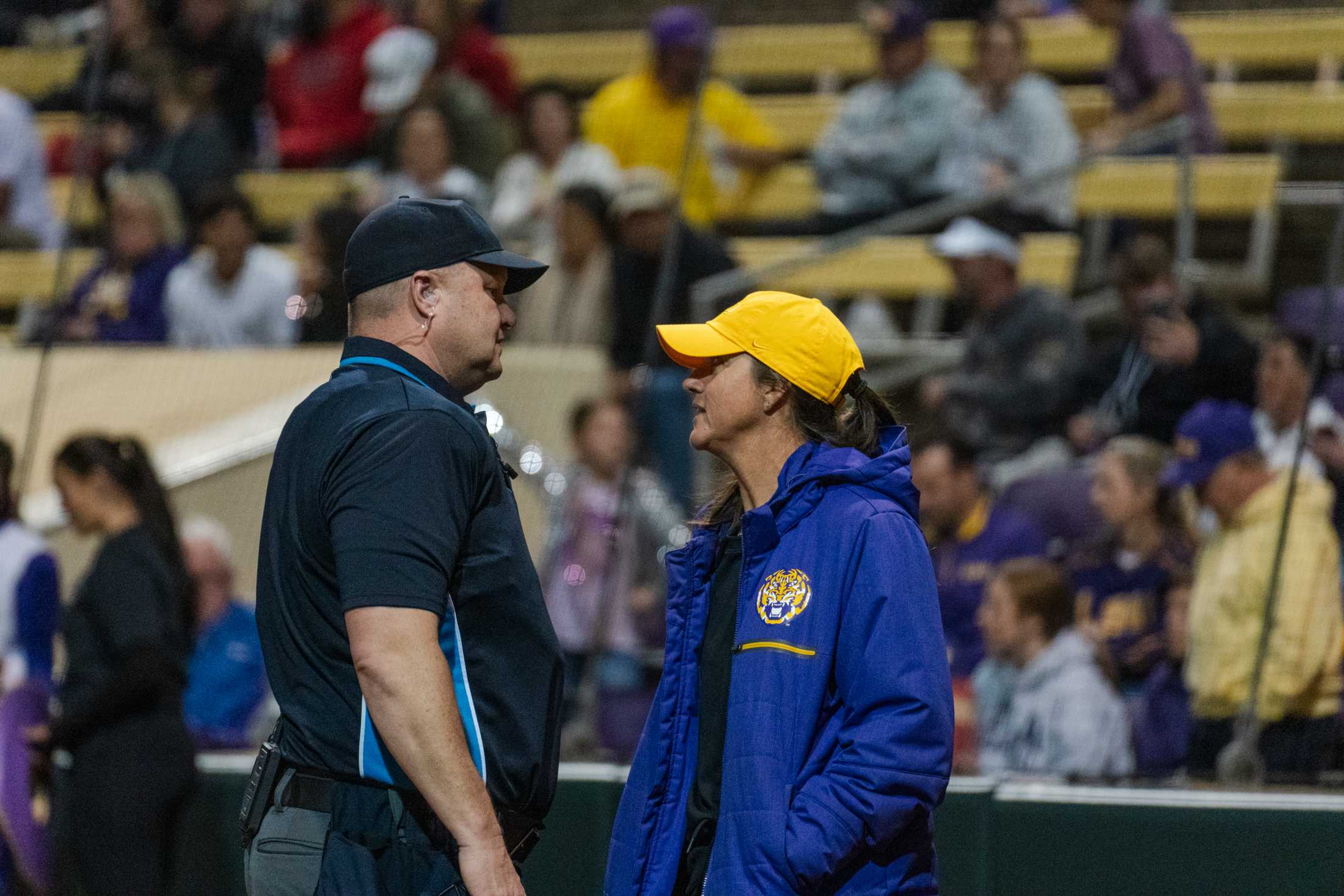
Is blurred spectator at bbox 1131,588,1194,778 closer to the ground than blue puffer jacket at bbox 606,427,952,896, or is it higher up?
closer to the ground

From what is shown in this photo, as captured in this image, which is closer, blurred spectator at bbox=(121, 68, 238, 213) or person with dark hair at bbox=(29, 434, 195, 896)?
person with dark hair at bbox=(29, 434, 195, 896)

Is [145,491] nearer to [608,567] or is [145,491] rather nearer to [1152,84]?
[608,567]

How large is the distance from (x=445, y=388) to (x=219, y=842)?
3063 mm

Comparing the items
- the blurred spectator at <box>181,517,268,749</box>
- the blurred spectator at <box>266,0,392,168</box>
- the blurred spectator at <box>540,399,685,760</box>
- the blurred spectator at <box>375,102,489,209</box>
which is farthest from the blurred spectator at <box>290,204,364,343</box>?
the blurred spectator at <box>540,399,685,760</box>

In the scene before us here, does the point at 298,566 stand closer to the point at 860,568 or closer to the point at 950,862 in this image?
the point at 860,568

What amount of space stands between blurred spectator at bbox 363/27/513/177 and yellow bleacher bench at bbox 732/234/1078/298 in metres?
1.77

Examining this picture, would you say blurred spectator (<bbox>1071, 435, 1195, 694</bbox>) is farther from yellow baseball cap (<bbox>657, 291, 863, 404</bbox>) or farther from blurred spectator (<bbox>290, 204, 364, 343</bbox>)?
blurred spectator (<bbox>290, 204, 364, 343</bbox>)

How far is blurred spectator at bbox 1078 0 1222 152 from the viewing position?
6.56 metres

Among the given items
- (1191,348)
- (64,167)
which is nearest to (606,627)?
(1191,348)

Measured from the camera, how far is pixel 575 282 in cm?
712

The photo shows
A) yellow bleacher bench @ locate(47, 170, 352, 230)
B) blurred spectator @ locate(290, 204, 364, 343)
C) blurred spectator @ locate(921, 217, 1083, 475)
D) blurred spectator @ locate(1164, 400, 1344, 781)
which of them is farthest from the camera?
yellow bleacher bench @ locate(47, 170, 352, 230)

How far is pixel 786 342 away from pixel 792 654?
1.64ft

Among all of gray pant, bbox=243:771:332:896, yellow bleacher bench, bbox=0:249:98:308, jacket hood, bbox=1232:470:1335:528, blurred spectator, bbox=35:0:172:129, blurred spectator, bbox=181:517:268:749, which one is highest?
blurred spectator, bbox=35:0:172:129

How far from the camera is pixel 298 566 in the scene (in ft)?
9.37
